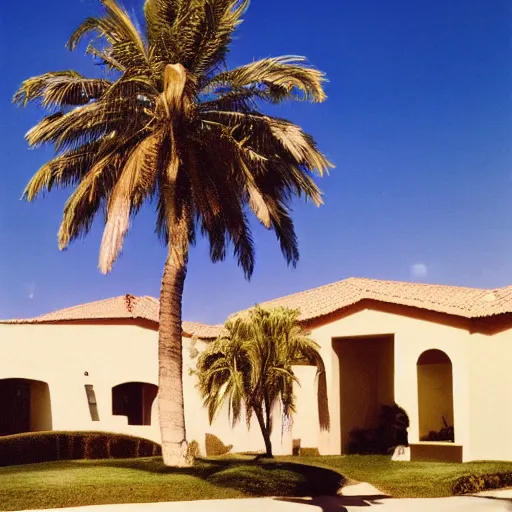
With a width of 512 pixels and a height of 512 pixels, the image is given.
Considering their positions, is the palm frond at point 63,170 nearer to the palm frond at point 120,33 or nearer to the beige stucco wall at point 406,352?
the palm frond at point 120,33

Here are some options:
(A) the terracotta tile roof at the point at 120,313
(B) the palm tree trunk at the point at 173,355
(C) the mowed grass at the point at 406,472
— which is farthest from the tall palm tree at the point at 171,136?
(A) the terracotta tile roof at the point at 120,313

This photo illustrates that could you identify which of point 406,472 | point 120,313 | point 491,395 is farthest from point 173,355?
point 120,313

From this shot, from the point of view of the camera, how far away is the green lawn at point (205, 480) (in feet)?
47.3

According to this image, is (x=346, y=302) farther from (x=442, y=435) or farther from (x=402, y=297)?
(x=442, y=435)

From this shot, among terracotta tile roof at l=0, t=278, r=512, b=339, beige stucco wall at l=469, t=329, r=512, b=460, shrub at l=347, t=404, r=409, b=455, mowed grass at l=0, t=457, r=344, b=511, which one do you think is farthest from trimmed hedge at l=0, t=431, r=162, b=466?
beige stucco wall at l=469, t=329, r=512, b=460

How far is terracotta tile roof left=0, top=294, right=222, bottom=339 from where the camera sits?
2797 cm

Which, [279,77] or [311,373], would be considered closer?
[279,77]

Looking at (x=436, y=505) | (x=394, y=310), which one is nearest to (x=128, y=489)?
(x=436, y=505)

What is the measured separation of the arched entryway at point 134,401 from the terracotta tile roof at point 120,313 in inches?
97.1

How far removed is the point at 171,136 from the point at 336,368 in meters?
8.91

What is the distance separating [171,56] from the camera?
18.7 meters

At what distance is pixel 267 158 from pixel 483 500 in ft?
28.4

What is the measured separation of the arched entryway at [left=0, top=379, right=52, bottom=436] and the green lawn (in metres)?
8.25

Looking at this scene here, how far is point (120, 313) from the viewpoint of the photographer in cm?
2875
